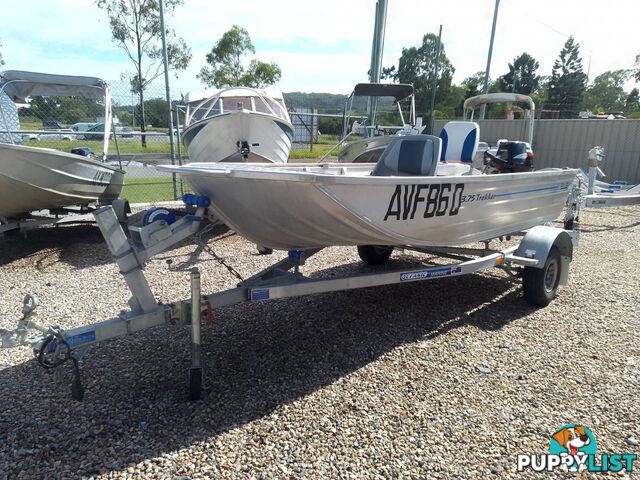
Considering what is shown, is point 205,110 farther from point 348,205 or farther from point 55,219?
point 348,205

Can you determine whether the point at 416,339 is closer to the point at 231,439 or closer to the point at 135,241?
the point at 231,439

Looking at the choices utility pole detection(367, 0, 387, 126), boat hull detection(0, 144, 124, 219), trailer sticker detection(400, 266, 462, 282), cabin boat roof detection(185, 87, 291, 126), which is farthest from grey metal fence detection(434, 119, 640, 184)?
trailer sticker detection(400, 266, 462, 282)

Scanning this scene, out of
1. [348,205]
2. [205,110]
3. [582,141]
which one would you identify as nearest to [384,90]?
[205,110]

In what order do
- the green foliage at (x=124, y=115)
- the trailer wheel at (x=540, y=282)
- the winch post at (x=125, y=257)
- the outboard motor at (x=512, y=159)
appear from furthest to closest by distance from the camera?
the green foliage at (x=124, y=115) → the outboard motor at (x=512, y=159) → the trailer wheel at (x=540, y=282) → the winch post at (x=125, y=257)

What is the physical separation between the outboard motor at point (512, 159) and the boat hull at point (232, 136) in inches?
172

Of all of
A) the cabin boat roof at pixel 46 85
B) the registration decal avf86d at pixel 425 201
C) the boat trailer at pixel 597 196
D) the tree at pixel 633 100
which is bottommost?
the boat trailer at pixel 597 196

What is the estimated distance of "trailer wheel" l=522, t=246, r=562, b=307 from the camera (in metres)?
4.56

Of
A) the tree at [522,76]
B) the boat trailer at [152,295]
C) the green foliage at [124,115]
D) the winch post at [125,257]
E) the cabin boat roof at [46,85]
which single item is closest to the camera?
the boat trailer at [152,295]

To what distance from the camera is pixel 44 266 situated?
584 centimetres

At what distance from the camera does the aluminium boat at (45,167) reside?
5898 millimetres

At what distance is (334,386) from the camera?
3203 millimetres

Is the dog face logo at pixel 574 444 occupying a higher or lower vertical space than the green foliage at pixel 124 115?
lower

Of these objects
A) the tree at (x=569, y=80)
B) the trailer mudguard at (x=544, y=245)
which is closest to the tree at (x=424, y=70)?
the tree at (x=569, y=80)

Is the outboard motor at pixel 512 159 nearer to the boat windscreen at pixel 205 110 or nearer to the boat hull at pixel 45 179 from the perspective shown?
the boat windscreen at pixel 205 110
